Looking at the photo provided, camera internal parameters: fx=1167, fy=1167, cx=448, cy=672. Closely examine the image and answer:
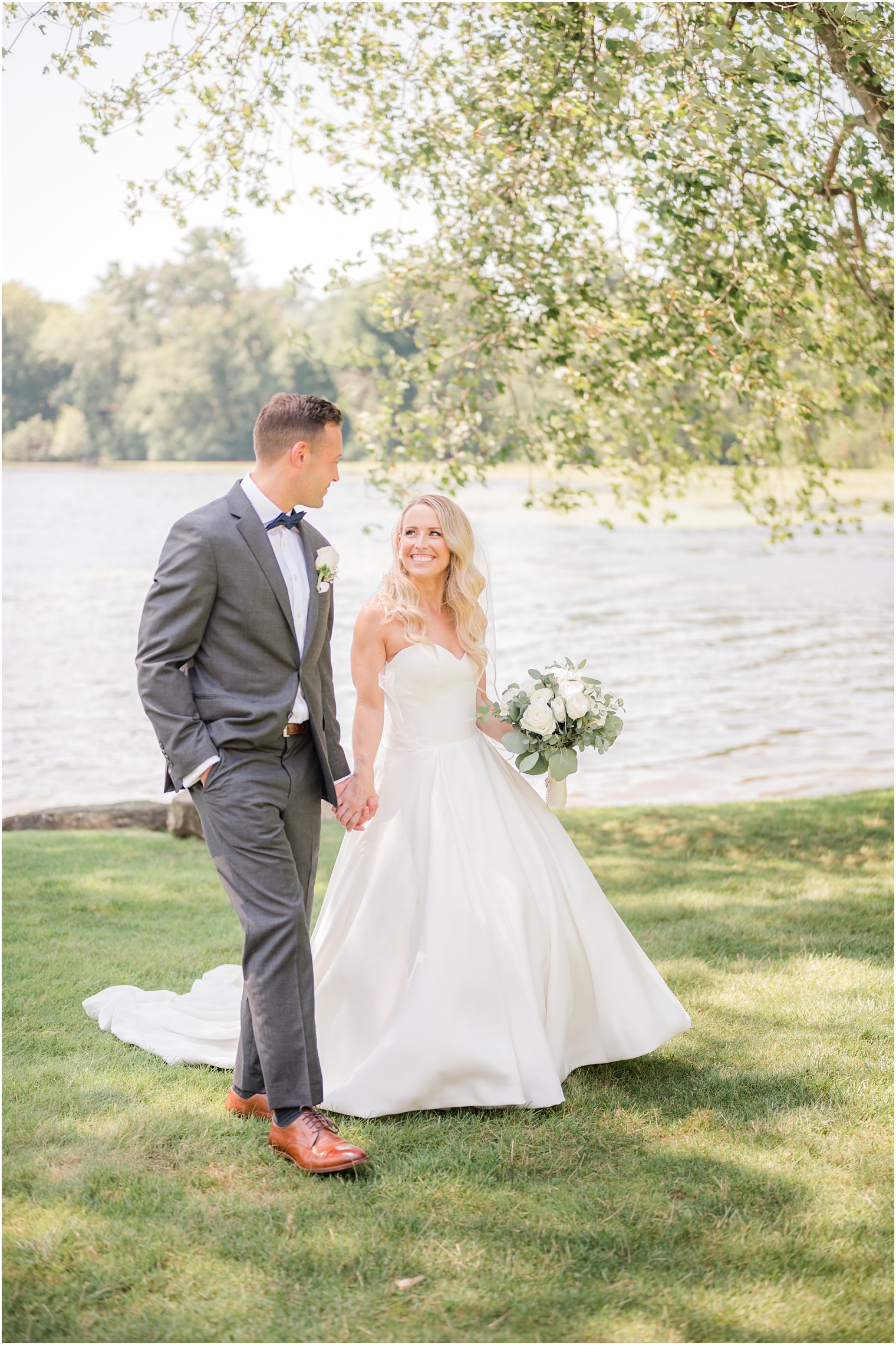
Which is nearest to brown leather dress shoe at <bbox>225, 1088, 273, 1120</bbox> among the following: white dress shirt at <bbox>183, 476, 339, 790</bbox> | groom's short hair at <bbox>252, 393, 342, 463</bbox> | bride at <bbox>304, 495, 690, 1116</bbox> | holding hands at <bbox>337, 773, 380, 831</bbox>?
bride at <bbox>304, 495, 690, 1116</bbox>

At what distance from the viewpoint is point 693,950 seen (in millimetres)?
5695

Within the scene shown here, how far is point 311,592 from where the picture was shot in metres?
3.83

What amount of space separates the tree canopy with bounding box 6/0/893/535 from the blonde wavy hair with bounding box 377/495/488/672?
232 cm

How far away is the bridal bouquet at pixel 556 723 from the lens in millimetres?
4223

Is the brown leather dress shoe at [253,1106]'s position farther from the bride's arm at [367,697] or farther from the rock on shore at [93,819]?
the rock on shore at [93,819]

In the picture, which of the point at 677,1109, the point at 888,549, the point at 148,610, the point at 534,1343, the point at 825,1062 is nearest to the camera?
the point at 534,1343

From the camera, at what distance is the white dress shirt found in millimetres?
3766

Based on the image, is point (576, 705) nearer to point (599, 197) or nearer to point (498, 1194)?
point (498, 1194)

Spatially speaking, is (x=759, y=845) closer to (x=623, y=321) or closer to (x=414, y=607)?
(x=623, y=321)

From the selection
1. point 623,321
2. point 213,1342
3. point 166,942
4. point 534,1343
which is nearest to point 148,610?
point 213,1342

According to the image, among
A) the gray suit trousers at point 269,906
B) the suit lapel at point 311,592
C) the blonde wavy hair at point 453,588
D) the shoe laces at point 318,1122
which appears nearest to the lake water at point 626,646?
the blonde wavy hair at point 453,588

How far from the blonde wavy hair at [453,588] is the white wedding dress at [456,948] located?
84 mm

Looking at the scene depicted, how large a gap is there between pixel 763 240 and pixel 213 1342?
5927 mm

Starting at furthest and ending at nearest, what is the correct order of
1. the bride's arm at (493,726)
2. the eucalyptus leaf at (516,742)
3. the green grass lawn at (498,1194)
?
the bride's arm at (493,726)
the eucalyptus leaf at (516,742)
the green grass lawn at (498,1194)
